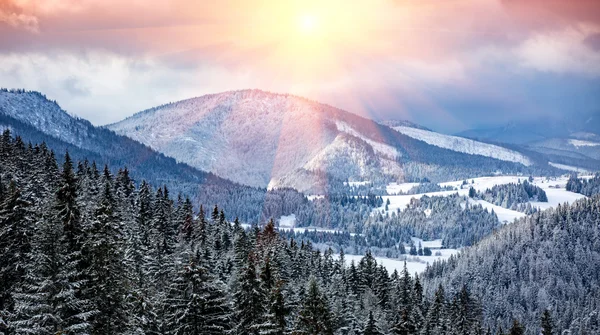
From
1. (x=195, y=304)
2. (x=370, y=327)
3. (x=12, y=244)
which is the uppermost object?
(x=12, y=244)

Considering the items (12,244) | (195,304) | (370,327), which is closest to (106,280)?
(195,304)

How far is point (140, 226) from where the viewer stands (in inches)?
3602

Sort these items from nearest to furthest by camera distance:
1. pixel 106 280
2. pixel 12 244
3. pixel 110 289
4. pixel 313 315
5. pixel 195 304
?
pixel 106 280 < pixel 110 289 < pixel 12 244 < pixel 195 304 < pixel 313 315

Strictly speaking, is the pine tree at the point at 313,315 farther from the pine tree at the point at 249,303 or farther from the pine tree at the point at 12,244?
the pine tree at the point at 12,244

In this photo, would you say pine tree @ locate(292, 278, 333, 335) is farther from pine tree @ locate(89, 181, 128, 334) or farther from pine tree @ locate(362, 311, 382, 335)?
pine tree @ locate(89, 181, 128, 334)

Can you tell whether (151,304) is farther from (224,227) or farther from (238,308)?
(224,227)

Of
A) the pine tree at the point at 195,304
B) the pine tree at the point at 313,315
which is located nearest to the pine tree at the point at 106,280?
the pine tree at the point at 195,304

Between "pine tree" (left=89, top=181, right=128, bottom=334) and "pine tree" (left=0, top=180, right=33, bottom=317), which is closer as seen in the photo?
"pine tree" (left=89, top=181, right=128, bottom=334)

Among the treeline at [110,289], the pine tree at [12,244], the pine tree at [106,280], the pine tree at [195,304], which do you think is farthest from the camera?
the pine tree at [195,304]

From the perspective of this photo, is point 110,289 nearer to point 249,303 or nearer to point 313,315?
point 249,303

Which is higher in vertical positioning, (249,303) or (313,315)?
(249,303)

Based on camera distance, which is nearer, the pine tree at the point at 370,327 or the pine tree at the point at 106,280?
the pine tree at the point at 106,280

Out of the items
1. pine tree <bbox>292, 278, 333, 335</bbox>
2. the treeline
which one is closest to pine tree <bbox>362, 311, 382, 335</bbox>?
the treeline

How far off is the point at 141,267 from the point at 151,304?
23.3m
